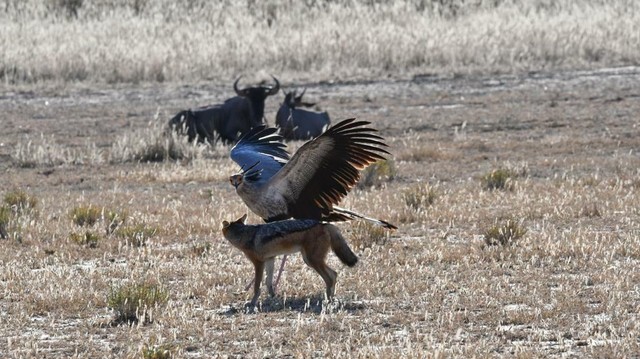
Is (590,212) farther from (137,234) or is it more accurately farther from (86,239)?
(86,239)

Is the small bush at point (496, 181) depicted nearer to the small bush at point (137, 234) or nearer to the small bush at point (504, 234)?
the small bush at point (504, 234)

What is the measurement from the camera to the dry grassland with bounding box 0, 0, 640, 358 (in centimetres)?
791

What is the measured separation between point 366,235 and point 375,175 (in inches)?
159

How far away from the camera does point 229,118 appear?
2072 cm

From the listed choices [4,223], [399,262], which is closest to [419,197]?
[399,262]

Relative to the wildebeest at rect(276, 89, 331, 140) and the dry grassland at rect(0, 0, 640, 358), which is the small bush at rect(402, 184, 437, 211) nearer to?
the dry grassland at rect(0, 0, 640, 358)

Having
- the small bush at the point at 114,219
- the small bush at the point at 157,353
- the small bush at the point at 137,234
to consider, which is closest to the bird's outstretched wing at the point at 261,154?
the small bush at the point at 137,234

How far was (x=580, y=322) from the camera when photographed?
7.88m

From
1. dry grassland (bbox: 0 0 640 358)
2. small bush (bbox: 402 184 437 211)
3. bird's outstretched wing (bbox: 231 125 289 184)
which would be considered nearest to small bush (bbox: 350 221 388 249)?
dry grassland (bbox: 0 0 640 358)

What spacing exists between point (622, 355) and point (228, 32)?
25.5m

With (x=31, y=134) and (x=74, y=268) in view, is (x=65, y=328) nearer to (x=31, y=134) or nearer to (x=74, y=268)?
(x=74, y=268)

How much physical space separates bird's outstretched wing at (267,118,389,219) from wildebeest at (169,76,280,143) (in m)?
11.6

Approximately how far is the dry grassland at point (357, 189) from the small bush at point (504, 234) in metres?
0.01

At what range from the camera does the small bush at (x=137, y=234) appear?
36.3 feet
